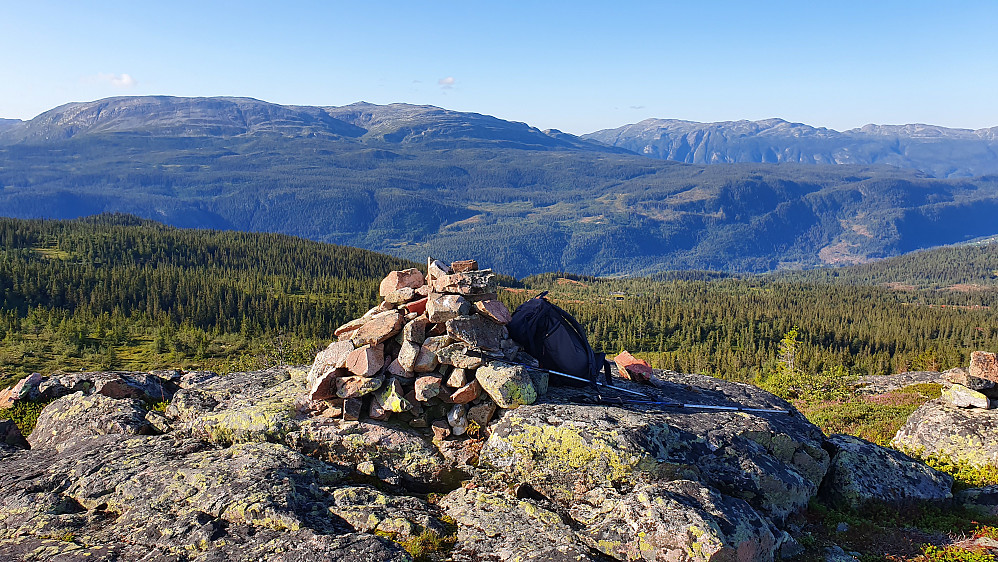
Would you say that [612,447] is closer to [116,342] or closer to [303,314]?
[116,342]

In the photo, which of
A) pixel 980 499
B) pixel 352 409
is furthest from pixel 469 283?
pixel 980 499

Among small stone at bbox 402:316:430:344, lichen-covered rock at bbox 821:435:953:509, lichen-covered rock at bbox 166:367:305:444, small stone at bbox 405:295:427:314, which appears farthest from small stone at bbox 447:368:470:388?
lichen-covered rock at bbox 821:435:953:509

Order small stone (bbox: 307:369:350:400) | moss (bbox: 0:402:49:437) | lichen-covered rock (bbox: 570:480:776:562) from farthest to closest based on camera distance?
moss (bbox: 0:402:49:437) → small stone (bbox: 307:369:350:400) → lichen-covered rock (bbox: 570:480:776:562)

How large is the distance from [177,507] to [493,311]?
7.10 metres

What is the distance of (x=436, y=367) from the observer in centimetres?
1277

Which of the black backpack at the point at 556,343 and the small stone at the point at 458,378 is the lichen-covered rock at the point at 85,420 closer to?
the small stone at the point at 458,378

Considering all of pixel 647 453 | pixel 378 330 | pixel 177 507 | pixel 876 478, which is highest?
pixel 378 330

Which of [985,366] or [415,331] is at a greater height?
[415,331]

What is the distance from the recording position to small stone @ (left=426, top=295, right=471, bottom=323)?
13.0 meters

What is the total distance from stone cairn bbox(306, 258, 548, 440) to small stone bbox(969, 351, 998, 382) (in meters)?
14.8

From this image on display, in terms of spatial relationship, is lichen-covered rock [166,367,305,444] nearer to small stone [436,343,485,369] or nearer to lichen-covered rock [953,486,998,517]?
small stone [436,343,485,369]

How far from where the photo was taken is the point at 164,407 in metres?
15.5

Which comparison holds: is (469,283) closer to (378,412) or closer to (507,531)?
(378,412)

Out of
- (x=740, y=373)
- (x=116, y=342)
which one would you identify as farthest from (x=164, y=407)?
(x=740, y=373)
